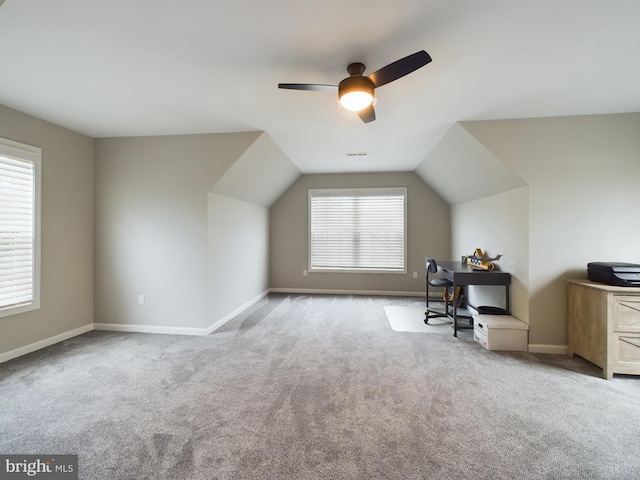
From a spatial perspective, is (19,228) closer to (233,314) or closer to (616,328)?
(233,314)

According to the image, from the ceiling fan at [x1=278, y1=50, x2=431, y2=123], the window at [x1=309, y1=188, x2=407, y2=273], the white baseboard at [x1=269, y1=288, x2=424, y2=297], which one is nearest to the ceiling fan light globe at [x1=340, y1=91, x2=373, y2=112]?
the ceiling fan at [x1=278, y1=50, x2=431, y2=123]

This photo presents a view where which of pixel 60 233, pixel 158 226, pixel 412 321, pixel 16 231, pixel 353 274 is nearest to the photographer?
pixel 16 231

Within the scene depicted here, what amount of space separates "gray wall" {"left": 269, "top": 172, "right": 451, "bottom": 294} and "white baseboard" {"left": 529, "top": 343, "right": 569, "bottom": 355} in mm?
2514

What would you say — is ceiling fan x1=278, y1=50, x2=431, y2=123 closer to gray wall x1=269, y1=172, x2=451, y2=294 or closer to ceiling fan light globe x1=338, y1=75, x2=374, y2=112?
ceiling fan light globe x1=338, y1=75, x2=374, y2=112

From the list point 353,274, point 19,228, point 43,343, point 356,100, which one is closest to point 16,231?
point 19,228

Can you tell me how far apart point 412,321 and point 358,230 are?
2308 millimetres

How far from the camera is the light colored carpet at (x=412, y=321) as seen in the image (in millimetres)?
3590

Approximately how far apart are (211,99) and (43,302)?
2907 mm

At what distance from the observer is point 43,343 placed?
2.99m

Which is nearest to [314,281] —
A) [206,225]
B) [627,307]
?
[206,225]

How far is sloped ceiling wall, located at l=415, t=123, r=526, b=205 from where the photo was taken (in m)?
3.10

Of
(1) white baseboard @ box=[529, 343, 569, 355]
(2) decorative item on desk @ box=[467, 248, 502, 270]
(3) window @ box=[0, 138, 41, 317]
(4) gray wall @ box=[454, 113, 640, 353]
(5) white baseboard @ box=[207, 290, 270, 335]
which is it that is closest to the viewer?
(3) window @ box=[0, 138, 41, 317]

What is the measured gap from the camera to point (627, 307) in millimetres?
2334

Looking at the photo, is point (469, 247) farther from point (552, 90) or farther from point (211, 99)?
point (211, 99)
